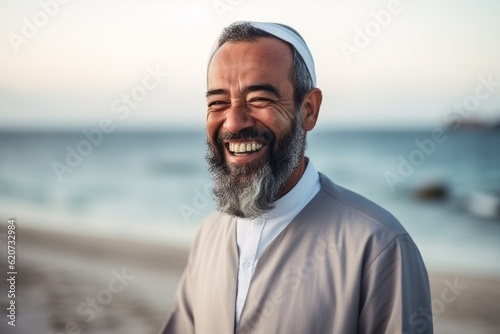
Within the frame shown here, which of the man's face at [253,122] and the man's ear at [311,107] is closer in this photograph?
the man's face at [253,122]

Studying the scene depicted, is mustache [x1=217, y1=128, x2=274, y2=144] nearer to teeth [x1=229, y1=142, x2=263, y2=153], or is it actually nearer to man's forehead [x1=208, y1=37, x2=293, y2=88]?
teeth [x1=229, y1=142, x2=263, y2=153]

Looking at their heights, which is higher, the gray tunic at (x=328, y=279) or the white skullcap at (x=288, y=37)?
the white skullcap at (x=288, y=37)

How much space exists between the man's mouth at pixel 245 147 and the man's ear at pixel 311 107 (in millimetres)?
198

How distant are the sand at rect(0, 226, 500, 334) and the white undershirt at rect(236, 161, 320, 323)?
215 cm

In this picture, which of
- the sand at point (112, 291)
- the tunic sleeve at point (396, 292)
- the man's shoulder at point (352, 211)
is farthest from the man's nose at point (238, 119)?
the sand at point (112, 291)

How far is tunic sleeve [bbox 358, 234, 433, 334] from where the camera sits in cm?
167

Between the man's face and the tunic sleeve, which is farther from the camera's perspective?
the man's face

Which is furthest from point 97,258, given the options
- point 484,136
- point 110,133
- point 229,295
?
point 110,133

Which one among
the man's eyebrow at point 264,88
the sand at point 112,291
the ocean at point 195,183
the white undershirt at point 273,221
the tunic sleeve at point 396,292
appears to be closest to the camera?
the tunic sleeve at point 396,292
